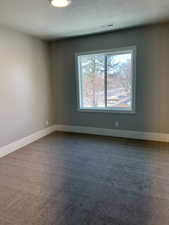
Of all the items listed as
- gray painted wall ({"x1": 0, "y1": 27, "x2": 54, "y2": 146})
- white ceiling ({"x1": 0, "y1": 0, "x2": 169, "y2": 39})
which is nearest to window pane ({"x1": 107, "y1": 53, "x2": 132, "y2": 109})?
white ceiling ({"x1": 0, "y1": 0, "x2": 169, "y2": 39})

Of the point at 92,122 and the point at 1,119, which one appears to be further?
the point at 92,122

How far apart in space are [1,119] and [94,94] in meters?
2.38

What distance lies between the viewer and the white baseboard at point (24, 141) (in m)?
3.58

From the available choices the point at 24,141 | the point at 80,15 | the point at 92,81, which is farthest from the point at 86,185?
the point at 92,81

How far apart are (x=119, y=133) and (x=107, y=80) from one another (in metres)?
1.40

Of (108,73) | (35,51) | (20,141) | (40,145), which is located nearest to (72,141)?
(40,145)

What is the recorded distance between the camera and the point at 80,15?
119 inches

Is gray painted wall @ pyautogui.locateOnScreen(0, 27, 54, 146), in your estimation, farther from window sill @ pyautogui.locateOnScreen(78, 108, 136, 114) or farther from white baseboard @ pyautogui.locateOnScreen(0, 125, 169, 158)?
window sill @ pyautogui.locateOnScreen(78, 108, 136, 114)

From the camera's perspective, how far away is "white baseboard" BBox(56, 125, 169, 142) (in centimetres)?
409

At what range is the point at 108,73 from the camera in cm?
448

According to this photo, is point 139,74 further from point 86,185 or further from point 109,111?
point 86,185

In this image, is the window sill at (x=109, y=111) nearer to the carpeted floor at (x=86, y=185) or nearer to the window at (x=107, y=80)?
the window at (x=107, y=80)

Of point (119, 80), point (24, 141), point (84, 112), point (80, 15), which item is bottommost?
point (24, 141)

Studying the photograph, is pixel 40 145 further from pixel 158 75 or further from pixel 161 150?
pixel 158 75
